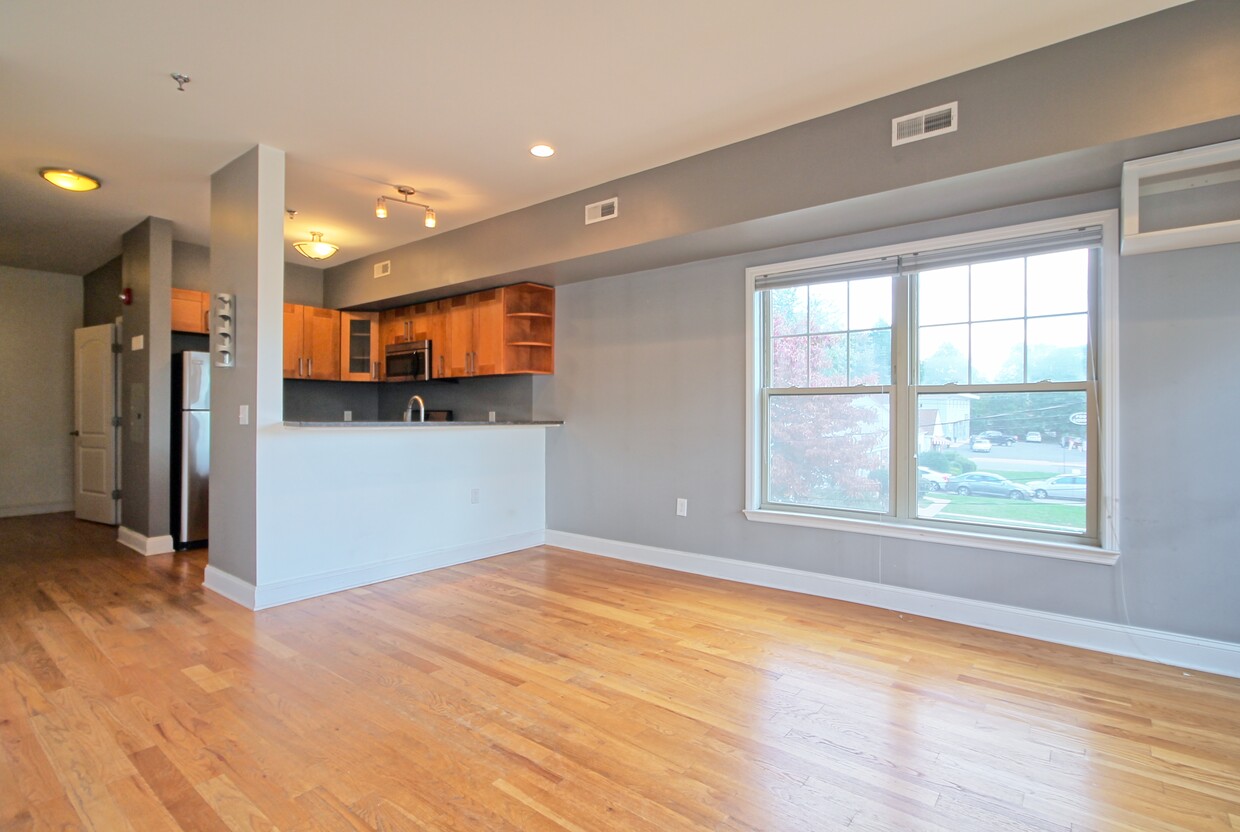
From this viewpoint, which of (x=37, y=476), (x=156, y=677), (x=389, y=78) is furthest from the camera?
(x=37, y=476)

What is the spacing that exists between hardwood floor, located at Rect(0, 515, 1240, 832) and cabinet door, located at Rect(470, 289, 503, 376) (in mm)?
2327

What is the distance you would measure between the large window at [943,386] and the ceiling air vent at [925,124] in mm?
756

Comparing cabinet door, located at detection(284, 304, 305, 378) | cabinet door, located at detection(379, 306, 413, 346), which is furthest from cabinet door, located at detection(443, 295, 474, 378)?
cabinet door, located at detection(284, 304, 305, 378)

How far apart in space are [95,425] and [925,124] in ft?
25.5

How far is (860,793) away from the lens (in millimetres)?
1848

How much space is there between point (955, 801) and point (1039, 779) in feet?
1.16

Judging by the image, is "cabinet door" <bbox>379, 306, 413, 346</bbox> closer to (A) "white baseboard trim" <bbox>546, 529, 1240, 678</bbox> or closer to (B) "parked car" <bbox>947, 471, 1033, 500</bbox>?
(A) "white baseboard trim" <bbox>546, 529, 1240, 678</bbox>

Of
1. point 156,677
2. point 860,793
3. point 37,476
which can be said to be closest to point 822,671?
point 860,793

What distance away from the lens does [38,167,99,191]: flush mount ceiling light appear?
401 centimetres

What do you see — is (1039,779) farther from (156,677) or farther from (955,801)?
(156,677)

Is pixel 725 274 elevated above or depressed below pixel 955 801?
above

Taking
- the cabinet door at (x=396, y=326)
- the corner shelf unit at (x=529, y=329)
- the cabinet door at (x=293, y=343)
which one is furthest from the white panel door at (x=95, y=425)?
the corner shelf unit at (x=529, y=329)

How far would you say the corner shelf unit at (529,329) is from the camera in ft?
17.2

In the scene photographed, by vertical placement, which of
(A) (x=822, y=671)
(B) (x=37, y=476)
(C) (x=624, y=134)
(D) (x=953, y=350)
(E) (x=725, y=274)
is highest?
(C) (x=624, y=134)
